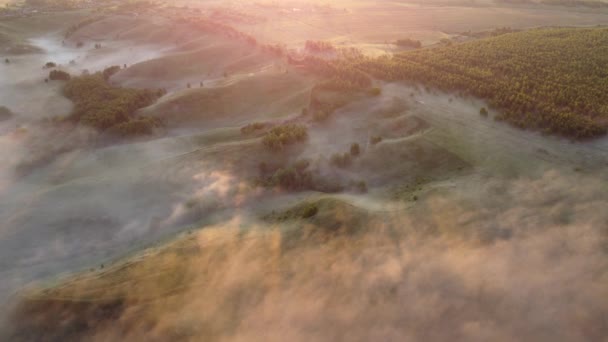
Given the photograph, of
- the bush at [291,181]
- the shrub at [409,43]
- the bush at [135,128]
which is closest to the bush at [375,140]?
the bush at [291,181]

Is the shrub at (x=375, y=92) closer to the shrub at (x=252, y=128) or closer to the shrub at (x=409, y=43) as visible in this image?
the shrub at (x=252, y=128)

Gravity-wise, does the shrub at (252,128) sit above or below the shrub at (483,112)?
below

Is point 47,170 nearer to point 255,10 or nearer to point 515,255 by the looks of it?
point 515,255

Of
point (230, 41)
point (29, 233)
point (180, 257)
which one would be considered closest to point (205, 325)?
point (180, 257)

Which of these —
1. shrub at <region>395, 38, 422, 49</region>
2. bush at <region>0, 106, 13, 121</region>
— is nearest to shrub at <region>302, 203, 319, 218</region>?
bush at <region>0, 106, 13, 121</region>

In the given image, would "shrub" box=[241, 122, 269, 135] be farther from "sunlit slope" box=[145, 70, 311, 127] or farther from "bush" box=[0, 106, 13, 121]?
"bush" box=[0, 106, 13, 121]

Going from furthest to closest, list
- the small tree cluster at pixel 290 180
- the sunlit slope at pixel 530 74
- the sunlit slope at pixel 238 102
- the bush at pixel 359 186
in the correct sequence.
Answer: the sunlit slope at pixel 238 102, the sunlit slope at pixel 530 74, the small tree cluster at pixel 290 180, the bush at pixel 359 186

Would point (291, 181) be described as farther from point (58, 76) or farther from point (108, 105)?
point (58, 76)
